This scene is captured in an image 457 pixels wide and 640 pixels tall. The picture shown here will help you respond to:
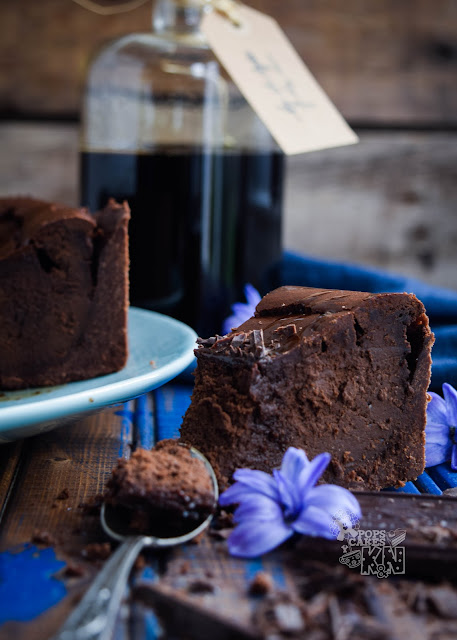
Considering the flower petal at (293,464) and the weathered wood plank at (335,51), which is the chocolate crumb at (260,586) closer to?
the flower petal at (293,464)

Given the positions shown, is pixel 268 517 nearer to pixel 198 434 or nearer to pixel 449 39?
pixel 198 434

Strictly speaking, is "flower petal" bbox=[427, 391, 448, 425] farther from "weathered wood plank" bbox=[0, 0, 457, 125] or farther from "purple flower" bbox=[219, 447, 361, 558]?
"weathered wood plank" bbox=[0, 0, 457, 125]

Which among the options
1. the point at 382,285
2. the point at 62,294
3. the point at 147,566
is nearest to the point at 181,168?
the point at 62,294

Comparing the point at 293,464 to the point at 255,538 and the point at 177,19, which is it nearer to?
the point at 255,538

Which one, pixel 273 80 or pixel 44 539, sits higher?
pixel 273 80

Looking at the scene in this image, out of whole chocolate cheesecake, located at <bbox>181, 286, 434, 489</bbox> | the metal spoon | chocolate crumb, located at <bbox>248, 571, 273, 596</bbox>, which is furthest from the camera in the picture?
Answer: whole chocolate cheesecake, located at <bbox>181, 286, 434, 489</bbox>

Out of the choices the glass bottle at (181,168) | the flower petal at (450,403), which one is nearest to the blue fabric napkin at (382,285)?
the glass bottle at (181,168)

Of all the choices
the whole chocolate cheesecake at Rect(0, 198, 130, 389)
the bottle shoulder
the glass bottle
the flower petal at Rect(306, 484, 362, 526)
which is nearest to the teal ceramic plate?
the whole chocolate cheesecake at Rect(0, 198, 130, 389)
